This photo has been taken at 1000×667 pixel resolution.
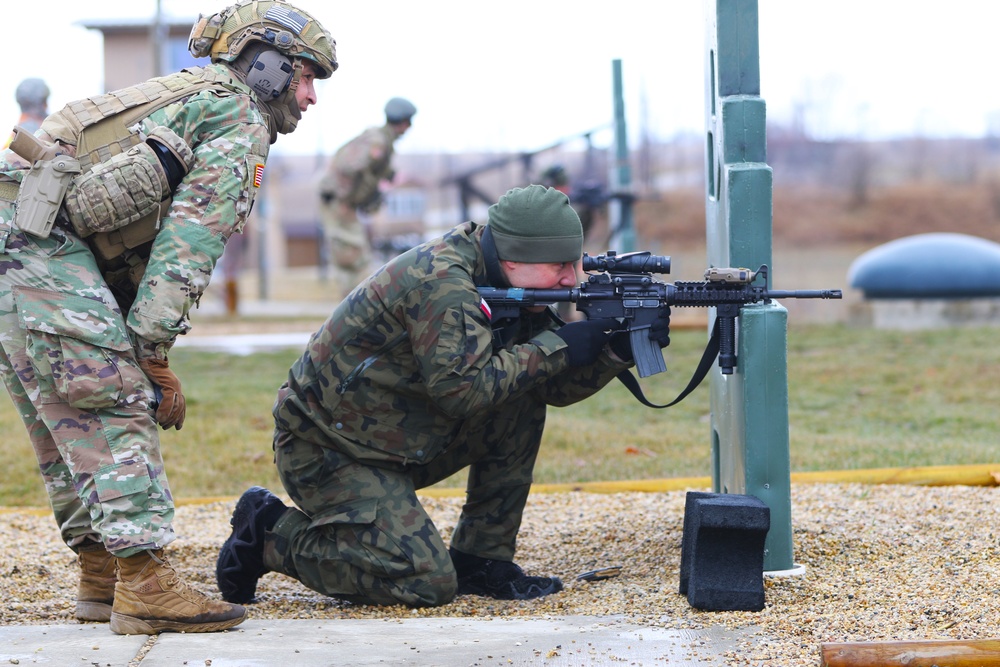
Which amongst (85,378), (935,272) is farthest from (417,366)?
(935,272)

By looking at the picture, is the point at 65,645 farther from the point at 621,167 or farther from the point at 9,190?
the point at 621,167

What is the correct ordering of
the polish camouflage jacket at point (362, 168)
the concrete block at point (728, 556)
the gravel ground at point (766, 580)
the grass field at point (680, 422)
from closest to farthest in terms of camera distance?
the gravel ground at point (766, 580), the concrete block at point (728, 556), the grass field at point (680, 422), the polish camouflage jacket at point (362, 168)

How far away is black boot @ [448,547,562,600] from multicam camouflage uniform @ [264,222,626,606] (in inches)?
8.3

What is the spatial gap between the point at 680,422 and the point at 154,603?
4.75m

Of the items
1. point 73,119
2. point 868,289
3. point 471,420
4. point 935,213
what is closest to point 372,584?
point 471,420

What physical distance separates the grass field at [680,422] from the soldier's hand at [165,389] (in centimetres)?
248

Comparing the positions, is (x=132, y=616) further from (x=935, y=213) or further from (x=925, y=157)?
(x=925, y=157)

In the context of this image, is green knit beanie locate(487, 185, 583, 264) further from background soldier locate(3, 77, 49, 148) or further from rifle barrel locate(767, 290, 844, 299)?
background soldier locate(3, 77, 49, 148)

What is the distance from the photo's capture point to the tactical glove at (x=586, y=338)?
150 inches

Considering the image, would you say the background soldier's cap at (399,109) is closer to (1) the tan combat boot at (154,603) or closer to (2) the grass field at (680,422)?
(2) the grass field at (680,422)

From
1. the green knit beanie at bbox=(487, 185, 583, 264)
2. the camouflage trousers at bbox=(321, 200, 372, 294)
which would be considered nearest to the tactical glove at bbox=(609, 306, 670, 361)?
the green knit beanie at bbox=(487, 185, 583, 264)

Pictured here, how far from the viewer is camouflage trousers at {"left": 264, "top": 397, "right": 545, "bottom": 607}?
383 cm

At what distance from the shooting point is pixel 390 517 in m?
3.87

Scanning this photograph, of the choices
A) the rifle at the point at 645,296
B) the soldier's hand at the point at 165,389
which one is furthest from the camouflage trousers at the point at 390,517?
the soldier's hand at the point at 165,389
